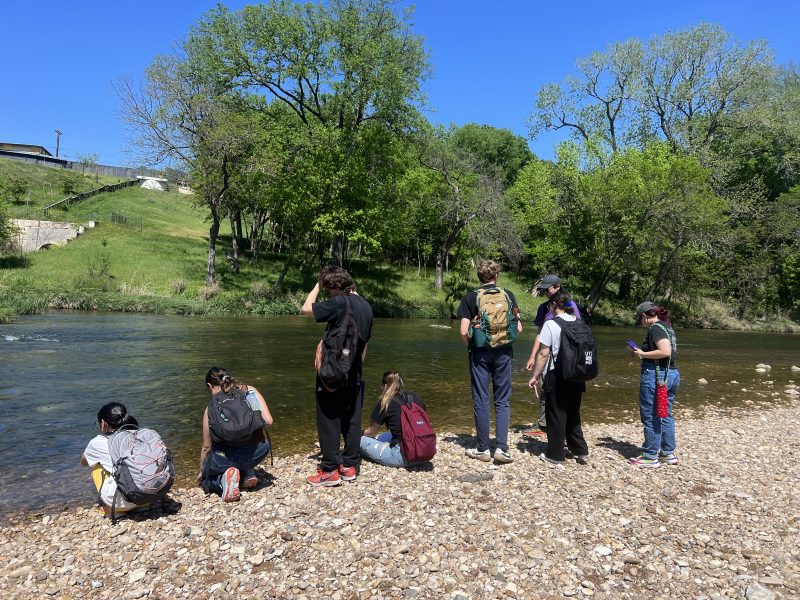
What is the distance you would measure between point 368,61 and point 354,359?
33854mm

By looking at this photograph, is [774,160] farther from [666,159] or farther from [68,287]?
[68,287]

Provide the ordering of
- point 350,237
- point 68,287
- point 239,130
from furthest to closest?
point 350,237 → point 239,130 → point 68,287

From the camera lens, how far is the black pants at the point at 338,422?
21.7ft

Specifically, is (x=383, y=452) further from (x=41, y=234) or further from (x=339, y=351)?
(x=41, y=234)

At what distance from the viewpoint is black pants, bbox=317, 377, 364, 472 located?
21.7 feet

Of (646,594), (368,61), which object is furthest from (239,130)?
(646,594)

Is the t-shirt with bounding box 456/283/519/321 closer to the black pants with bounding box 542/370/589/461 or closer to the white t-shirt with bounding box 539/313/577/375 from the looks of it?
the white t-shirt with bounding box 539/313/577/375

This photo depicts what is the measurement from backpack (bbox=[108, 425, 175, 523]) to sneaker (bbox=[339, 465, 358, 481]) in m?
1.98

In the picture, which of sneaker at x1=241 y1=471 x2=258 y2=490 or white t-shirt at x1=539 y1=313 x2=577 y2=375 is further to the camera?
white t-shirt at x1=539 y1=313 x2=577 y2=375

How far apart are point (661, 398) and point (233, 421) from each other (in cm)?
564

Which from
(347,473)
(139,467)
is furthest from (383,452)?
(139,467)

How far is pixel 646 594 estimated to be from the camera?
14.5ft

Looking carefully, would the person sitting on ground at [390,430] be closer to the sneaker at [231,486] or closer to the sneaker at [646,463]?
the sneaker at [231,486]

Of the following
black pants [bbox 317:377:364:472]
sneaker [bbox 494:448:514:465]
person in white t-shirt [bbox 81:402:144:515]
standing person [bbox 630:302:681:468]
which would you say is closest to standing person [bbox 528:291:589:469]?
sneaker [bbox 494:448:514:465]
